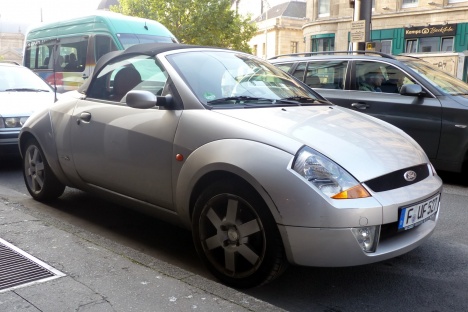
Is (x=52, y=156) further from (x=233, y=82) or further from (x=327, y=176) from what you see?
(x=327, y=176)

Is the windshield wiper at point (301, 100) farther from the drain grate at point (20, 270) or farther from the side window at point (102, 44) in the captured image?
the side window at point (102, 44)

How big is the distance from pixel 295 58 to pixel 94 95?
14.1 ft

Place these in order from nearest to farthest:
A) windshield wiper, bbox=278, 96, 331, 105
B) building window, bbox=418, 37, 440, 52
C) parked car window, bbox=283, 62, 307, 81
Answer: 1. windshield wiper, bbox=278, 96, 331, 105
2. parked car window, bbox=283, 62, 307, 81
3. building window, bbox=418, 37, 440, 52

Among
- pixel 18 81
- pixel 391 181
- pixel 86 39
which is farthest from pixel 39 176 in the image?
pixel 86 39

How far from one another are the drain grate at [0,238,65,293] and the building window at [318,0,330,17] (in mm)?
31455

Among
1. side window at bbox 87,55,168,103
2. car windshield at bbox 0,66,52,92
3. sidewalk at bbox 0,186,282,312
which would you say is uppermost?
side window at bbox 87,55,168,103

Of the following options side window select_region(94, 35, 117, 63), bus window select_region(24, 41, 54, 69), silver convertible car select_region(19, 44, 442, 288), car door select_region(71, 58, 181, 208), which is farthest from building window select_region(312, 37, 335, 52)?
car door select_region(71, 58, 181, 208)

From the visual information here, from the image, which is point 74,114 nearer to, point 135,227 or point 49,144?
point 49,144

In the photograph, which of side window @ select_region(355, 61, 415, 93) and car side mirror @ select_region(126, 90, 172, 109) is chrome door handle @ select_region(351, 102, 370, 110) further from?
car side mirror @ select_region(126, 90, 172, 109)

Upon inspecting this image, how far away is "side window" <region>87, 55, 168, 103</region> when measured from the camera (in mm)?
3955

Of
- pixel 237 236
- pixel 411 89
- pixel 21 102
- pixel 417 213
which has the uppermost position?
pixel 411 89

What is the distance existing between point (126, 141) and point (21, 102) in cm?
416

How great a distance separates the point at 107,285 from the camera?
2.83 metres

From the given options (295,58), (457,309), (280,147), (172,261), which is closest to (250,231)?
(280,147)
